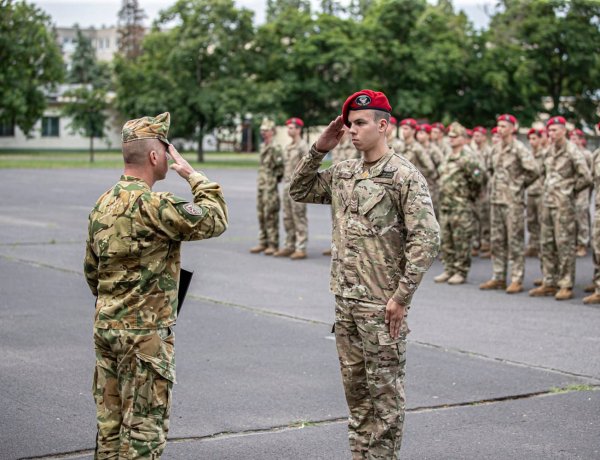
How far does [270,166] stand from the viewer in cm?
1731

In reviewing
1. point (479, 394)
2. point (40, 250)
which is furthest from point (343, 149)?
point (479, 394)

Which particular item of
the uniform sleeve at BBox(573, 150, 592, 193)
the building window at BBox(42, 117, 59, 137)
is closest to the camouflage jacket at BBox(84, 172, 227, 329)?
the uniform sleeve at BBox(573, 150, 592, 193)

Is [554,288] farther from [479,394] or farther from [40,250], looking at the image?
[40,250]

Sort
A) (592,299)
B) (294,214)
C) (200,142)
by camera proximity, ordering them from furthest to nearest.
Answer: (200,142), (294,214), (592,299)

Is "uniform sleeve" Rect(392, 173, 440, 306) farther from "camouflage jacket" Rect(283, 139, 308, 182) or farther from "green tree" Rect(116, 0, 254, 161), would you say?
"green tree" Rect(116, 0, 254, 161)

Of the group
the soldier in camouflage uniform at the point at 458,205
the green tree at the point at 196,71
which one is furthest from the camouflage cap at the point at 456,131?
the green tree at the point at 196,71

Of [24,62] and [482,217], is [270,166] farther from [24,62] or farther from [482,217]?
[24,62]

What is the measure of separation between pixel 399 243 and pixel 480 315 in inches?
251

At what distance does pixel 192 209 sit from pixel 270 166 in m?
12.7

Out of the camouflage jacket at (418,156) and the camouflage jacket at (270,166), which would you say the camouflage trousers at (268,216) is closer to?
the camouflage jacket at (270,166)

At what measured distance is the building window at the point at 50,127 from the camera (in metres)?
82.8

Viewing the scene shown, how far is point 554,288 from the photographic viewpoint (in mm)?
13336

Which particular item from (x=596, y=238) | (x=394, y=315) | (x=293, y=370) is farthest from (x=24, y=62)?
(x=394, y=315)

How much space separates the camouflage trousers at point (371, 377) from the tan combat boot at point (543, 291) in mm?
8192
